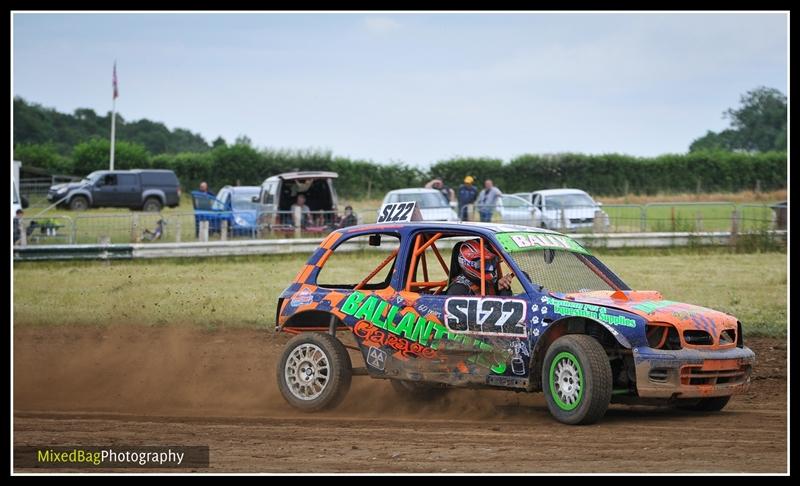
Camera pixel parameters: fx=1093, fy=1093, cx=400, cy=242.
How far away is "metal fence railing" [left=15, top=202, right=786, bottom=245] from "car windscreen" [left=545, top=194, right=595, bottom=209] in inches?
120

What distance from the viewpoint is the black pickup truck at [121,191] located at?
39219mm

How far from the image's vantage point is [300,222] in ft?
82.7

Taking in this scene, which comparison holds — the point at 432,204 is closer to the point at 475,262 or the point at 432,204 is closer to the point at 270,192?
the point at 270,192

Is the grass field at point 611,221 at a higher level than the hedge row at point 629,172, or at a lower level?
lower

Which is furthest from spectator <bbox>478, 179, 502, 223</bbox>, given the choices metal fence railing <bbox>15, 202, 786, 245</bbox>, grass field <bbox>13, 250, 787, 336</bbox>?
grass field <bbox>13, 250, 787, 336</bbox>

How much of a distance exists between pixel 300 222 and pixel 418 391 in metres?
Result: 15.2

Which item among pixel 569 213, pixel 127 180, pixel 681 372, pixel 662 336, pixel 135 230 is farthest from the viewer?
pixel 127 180

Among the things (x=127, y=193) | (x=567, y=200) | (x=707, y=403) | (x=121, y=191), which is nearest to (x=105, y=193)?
(x=121, y=191)

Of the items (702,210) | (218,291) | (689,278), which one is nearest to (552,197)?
(702,210)

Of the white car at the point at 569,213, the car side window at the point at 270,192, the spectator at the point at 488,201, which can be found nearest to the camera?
the white car at the point at 569,213

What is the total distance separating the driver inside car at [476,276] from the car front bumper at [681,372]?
147cm

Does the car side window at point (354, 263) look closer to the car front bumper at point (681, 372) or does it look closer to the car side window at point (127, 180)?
the car front bumper at point (681, 372)

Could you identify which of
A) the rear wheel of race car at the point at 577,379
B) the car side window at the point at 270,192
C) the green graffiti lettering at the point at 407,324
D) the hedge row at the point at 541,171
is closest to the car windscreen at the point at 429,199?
the car side window at the point at 270,192

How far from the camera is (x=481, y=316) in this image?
29.2 feet
